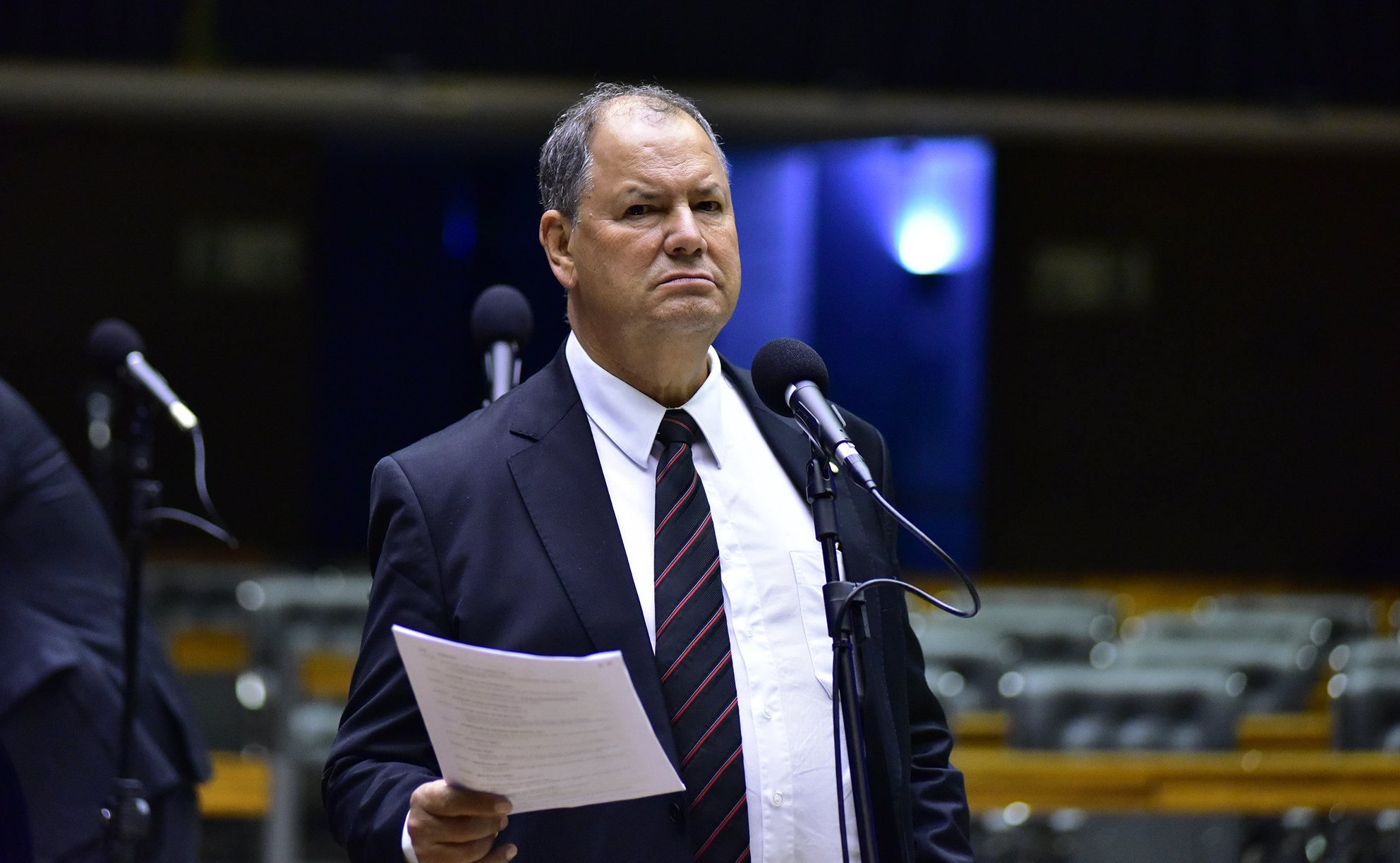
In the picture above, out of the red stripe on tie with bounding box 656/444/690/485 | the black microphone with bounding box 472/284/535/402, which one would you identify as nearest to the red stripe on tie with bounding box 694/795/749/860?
the red stripe on tie with bounding box 656/444/690/485

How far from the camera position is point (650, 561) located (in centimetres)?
158

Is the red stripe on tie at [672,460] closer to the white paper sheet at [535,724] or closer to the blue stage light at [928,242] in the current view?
the white paper sheet at [535,724]

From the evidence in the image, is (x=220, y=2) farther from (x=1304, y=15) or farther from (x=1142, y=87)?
(x=1304, y=15)

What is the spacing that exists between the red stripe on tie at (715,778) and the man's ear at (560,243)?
55 cm

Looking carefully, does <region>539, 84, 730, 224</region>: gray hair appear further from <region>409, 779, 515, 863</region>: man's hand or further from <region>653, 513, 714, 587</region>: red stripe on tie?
<region>409, 779, 515, 863</region>: man's hand

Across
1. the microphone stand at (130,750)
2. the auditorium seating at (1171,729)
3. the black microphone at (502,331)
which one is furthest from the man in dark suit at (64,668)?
the auditorium seating at (1171,729)

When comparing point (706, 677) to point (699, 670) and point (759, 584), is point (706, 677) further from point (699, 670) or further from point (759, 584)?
point (759, 584)

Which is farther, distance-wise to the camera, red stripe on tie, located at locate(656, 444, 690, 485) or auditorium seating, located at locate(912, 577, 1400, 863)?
auditorium seating, located at locate(912, 577, 1400, 863)

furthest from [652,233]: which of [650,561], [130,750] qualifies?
[130,750]

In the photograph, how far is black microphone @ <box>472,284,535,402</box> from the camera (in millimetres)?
2162

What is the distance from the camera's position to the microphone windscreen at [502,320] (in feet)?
7.09

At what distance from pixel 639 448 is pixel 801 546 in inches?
8.4

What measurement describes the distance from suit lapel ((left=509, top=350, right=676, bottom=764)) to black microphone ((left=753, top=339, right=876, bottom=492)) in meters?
0.21

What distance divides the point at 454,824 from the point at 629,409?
51 centimetres
